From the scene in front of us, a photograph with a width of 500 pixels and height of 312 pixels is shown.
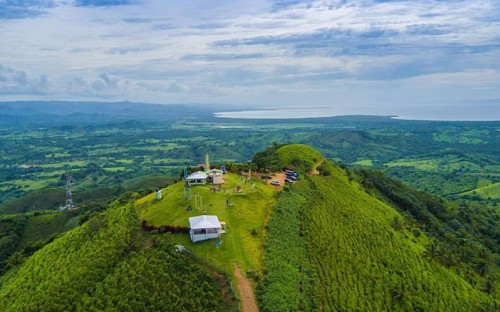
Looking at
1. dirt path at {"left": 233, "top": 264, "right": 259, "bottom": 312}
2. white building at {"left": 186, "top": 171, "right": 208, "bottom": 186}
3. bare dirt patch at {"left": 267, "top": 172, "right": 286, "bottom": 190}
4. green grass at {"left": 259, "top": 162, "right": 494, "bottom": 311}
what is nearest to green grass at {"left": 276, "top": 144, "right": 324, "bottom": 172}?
bare dirt patch at {"left": 267, "top": 172, "right": 286, "bottom": 190}

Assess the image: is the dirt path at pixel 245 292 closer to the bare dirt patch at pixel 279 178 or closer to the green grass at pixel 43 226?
the bare dirt patch at pixel 279 178

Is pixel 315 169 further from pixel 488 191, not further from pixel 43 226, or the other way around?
pixel 488 191

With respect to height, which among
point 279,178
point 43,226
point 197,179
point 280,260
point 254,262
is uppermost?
point 197,179

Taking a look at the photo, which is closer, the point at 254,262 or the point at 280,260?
the point at 254,262

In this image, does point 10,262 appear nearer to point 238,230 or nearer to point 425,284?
point 238,230

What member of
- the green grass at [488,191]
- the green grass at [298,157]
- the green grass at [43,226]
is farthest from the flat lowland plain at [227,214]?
the green grass at [488,191]

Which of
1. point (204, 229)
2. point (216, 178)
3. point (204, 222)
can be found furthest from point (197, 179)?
point (204, 229)
